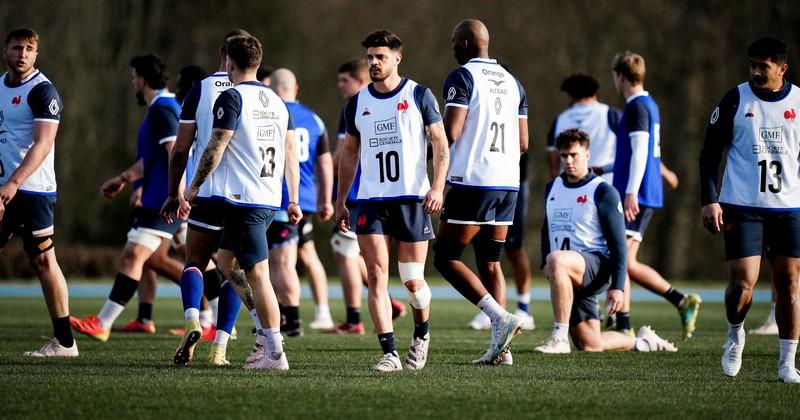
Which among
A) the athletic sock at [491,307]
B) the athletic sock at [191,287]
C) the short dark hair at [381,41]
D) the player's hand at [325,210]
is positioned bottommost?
the athletic sock at [491,307]

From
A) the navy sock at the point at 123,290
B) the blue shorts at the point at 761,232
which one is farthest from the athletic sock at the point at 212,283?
the blue shorts at the point at 761,232

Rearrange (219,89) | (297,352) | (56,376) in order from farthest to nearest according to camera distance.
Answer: (297,352)
(219,89)
(56,376)

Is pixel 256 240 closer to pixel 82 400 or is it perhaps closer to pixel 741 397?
pixel 82 400

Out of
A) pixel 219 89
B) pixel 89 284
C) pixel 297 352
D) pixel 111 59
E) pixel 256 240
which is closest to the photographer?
pixel 256 240

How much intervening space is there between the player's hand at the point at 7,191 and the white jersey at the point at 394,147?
2.29m

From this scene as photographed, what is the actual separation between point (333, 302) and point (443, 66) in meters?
6.77

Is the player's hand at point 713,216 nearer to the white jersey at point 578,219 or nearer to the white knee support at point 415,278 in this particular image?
the white knee support at point 415,278

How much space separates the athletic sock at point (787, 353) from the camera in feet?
22.8

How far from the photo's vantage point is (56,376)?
676cm

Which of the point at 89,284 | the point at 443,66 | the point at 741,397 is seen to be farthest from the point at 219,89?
the point at 443,66

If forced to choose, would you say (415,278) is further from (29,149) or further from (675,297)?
(675,297)

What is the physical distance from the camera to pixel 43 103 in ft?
26.2

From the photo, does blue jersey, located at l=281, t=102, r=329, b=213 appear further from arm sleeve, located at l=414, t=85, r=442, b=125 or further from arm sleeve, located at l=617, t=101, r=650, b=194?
arm sleeve, located at l=414, t=85, r=442, b=125

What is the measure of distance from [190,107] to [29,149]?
125 centimetres
